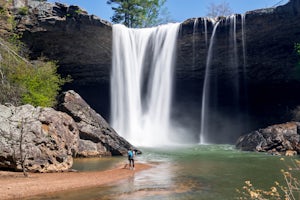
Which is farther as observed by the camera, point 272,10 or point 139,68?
point 139,68

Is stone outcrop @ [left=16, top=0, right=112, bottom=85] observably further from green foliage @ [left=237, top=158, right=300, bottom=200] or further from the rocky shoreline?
green foliage @ [left=237, top=158, right=300, bottom=200]

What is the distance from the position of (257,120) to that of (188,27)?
→ 40.5ft

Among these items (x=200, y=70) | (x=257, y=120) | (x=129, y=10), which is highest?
(x=129, y=10)

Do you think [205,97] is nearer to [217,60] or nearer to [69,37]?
[217,60]

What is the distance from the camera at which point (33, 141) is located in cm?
1451

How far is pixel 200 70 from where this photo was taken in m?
34.3

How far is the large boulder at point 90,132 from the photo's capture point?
2134 cm

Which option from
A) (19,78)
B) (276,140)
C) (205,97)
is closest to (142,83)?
(205,97)

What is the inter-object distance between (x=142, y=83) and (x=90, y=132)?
1478 centimetres

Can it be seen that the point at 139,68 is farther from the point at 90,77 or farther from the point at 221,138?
the point at 221,138

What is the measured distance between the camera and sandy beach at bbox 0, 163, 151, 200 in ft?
34.3

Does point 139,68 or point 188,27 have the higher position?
point 188,27

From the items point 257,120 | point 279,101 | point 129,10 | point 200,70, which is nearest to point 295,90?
point 279,101

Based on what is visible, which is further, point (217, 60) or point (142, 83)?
point (142, 83)
